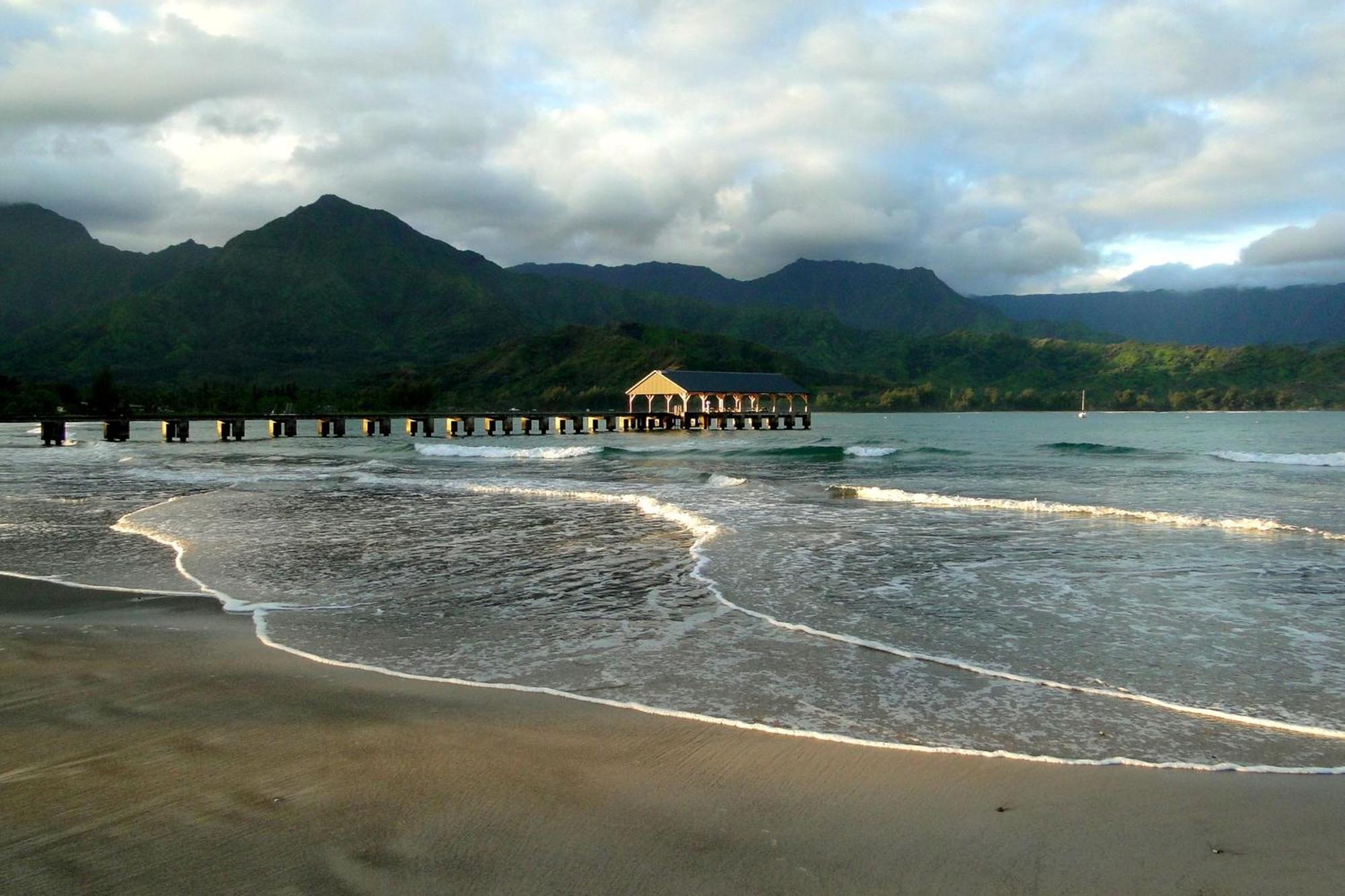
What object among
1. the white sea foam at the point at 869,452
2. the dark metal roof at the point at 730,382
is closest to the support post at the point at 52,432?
the dark metal roof at the point at 730,382

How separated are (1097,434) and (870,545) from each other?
203ft

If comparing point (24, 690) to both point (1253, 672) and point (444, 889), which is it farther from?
point (1253, 672)

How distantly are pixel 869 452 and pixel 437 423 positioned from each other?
59.8 m

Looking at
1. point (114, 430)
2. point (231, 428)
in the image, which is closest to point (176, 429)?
point (114, 430)

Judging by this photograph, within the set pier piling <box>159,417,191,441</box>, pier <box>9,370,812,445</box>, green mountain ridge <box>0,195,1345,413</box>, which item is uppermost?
green mountain ridge <box>0,195,1345,413</box>

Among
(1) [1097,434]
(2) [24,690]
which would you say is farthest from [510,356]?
(2) [24,690]

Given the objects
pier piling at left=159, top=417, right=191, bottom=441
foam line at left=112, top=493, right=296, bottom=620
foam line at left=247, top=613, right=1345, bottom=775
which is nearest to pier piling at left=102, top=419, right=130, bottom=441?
pier piling at left=159, top=417, right=191, bottom=441

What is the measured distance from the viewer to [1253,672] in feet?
19.5

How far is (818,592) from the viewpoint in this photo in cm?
869

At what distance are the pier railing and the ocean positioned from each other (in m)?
35.7

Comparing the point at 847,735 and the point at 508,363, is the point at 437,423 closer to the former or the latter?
the point at 508,363

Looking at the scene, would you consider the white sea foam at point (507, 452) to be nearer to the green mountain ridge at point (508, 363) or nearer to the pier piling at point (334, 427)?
the pier piling at point (334, 427)

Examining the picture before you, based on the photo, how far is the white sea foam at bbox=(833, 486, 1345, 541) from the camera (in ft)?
44.7

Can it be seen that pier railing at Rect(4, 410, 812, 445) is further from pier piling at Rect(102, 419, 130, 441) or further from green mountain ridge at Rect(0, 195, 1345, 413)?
green mountain ridge at Rect(0, 195, 1345, 413)
